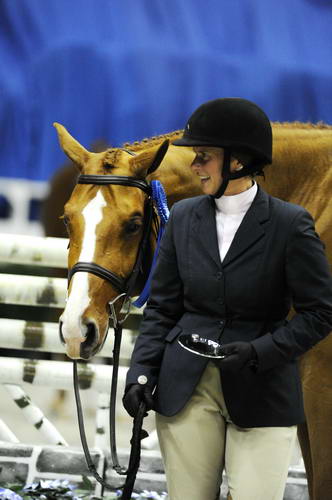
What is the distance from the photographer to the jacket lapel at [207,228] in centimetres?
188

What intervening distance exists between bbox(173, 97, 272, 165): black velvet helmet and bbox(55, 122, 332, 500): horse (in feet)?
1.82

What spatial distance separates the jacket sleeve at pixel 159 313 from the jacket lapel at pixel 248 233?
0.18 m

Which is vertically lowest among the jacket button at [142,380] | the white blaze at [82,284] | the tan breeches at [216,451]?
the tan breeches at [216,451]

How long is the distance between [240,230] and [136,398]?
49 cm

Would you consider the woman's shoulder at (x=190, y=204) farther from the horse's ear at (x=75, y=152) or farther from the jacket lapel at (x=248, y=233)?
the horse's ear at (x=75, y=152)

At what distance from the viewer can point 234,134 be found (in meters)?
1.88

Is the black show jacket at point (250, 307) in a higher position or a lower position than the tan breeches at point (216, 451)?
higher

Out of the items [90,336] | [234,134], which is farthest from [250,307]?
[90,336]

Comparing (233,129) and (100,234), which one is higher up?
(233,129)

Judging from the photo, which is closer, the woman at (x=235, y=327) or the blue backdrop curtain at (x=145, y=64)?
the woman at (x=235, y=327)

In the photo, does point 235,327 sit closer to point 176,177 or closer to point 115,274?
point 115,274

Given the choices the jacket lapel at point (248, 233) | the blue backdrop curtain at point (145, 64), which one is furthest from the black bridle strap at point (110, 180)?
the blue backdrop curtain at point (145, 64)

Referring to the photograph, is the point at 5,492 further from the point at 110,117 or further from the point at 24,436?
the point at 110,117

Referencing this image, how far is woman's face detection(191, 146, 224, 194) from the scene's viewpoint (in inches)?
74.4
